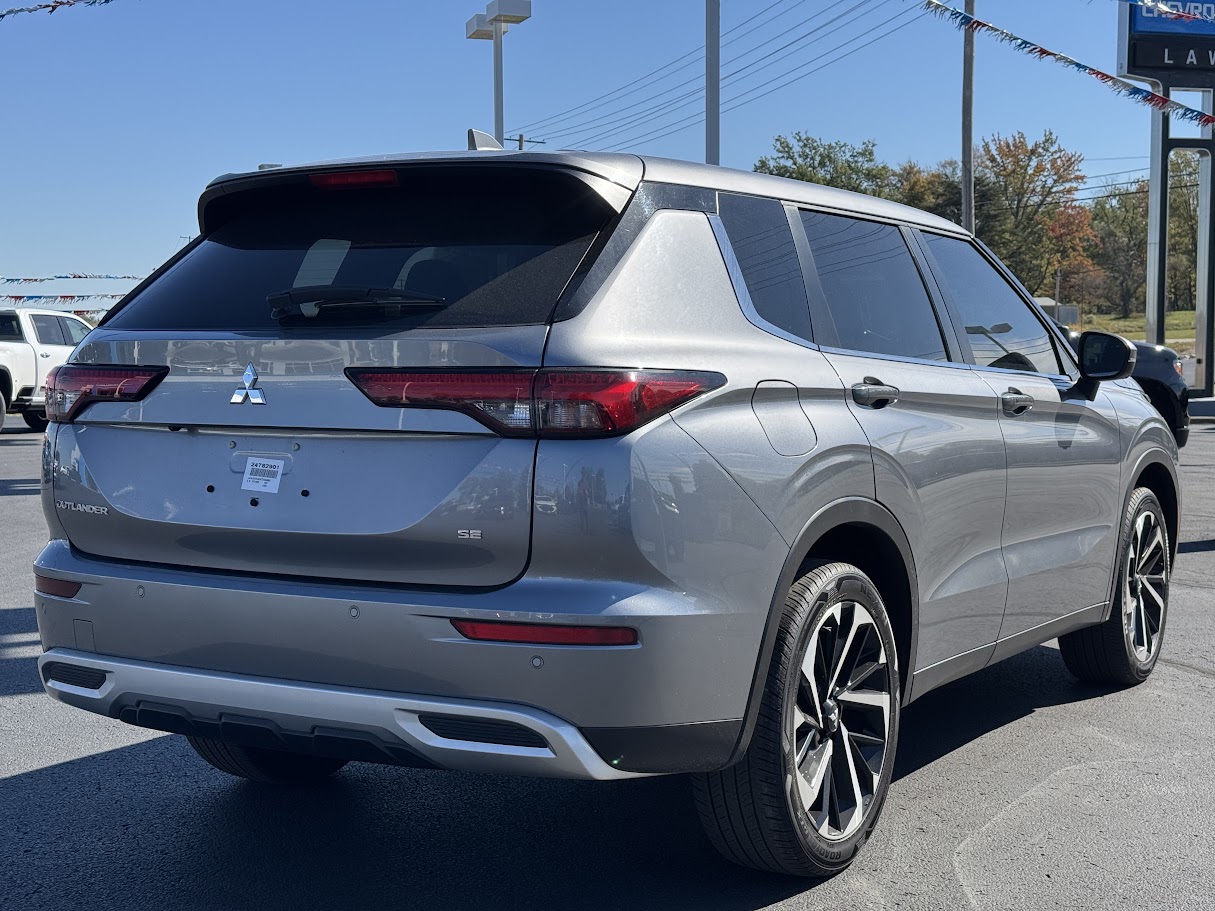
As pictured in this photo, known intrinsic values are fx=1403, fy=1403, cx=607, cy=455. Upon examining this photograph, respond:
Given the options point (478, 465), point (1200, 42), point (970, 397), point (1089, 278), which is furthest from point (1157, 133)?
point (1089, 278)

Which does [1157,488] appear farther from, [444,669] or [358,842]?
[444,669]

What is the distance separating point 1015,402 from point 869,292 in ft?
2.57

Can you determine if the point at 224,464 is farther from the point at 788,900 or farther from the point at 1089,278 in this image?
the point at 1089,278

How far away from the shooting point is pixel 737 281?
350 cm

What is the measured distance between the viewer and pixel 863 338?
4.00 meters

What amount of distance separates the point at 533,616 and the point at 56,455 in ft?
4.77

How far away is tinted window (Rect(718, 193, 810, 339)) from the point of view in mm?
3574

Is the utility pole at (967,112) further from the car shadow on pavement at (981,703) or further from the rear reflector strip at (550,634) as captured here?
the rear reflector strip at (550,634)

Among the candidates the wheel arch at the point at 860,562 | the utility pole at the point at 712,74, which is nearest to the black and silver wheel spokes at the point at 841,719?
the wheel arch at the point at 860,562

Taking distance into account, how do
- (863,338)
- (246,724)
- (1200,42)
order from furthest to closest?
1. (1200,42)
2. (863,338)
3. (246,724)

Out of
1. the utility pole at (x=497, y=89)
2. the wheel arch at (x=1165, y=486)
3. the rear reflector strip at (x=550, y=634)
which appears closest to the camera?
the rear reflector strip at (x=550, y=634)

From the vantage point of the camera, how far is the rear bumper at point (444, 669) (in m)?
2.95

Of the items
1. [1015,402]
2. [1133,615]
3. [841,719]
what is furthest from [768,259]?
[1133,615]

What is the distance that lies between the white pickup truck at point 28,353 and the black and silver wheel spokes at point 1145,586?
17729mm
